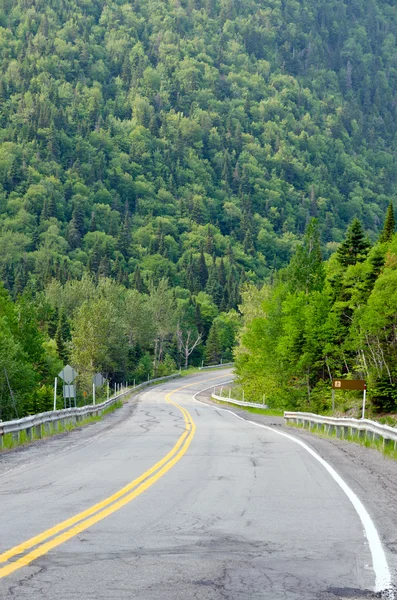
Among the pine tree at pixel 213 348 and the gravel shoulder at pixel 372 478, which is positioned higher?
the pine tree at pixel 213 348

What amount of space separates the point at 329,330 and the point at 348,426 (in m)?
39.4

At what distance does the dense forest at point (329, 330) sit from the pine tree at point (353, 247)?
2.9 inches

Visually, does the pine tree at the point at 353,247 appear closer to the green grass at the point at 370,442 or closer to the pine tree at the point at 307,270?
the pine tree at the point at 307,270

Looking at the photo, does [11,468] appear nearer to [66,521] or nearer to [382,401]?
[66,521]

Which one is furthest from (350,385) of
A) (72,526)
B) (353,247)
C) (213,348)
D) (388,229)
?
(213,348)

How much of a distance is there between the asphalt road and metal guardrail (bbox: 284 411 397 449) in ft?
17.7

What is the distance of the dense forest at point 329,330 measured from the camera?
5681 cm

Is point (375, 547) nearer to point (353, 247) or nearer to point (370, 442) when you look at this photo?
point (370, 442)

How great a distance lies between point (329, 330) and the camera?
69.2m

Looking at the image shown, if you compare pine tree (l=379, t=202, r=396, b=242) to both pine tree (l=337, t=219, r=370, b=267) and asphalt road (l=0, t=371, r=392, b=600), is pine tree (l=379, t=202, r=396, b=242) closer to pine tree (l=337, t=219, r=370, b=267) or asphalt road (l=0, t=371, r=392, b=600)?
pine tree (l=337, t=219, r=370, b=267)

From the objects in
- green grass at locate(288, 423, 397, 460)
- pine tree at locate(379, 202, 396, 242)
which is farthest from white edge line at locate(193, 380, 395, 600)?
pine tree at locate(379, 202, 396, 242)

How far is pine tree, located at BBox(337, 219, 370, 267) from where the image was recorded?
224ft

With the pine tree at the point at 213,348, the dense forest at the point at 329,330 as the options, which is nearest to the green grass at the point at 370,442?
the dense forest at the point at 329,330

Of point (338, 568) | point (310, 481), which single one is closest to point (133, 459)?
point (310, 481)
